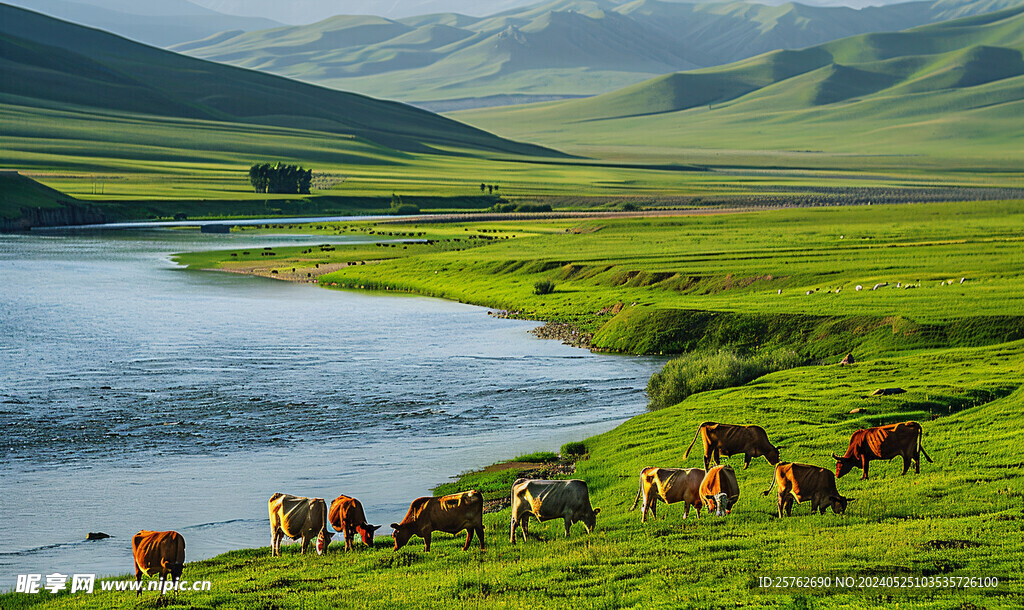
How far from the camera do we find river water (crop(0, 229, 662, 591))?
26.4 meters

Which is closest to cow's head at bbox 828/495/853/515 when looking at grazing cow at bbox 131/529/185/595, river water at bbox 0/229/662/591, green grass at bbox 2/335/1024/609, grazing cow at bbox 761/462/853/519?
grazing cow at bbox 761/462/853/519

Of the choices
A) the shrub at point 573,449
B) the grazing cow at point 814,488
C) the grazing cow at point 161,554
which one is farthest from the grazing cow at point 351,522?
the shrub at point 573,449

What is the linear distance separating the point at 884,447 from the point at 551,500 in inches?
280

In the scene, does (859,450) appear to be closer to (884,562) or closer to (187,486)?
(884,562)

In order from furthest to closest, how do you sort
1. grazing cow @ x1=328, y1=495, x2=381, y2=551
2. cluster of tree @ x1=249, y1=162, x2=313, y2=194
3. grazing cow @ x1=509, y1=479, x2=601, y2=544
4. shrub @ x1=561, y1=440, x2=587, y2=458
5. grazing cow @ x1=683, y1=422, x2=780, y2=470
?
cluster of tree @ x1=249, y1=162, x2=313, y2=194, shrub @ x1=561, y1=440, x2=587, y2=458, grazing cow @ x1=683, y1=422, x2=780, y2=470, grazing cow @ x1=328, y1=495, x2=381, y2=551, grazing cow @ x1=509, y1=479, x2=601, y2=544

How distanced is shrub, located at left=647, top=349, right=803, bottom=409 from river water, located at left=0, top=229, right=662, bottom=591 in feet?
3.17

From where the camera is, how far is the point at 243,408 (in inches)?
1508

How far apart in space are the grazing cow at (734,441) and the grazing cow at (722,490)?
136 inches

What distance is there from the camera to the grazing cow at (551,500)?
19.1 metres

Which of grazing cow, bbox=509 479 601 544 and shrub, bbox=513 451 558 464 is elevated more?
grazing cow, bbox=509 479 601 544

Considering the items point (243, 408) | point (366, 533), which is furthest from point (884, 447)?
point (243, 408)

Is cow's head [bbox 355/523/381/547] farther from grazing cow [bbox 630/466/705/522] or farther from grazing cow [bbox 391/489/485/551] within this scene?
grazing cow [bbox 630/466/705/522]

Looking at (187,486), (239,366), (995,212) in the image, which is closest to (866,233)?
(995,212)

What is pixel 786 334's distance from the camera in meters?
47.5
